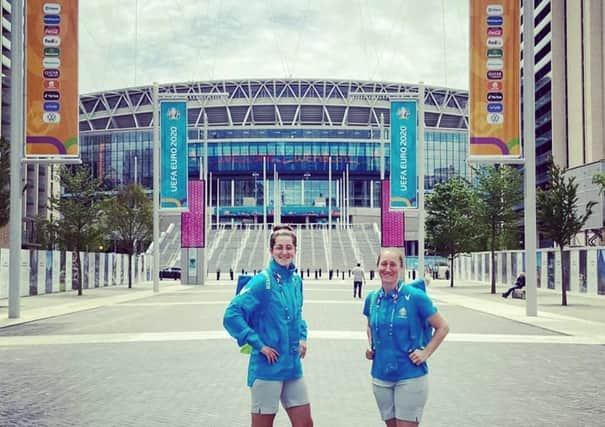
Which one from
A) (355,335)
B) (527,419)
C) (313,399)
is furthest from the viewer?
(355,335)

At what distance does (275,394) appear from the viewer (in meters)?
5.20

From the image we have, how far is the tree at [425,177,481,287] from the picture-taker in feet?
169

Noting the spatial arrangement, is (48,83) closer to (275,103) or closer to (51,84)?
(51,84)

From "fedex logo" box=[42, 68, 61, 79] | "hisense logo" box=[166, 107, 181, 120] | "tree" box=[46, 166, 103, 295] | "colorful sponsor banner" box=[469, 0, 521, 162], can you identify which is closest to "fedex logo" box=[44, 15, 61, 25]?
"fedex logo" box=[42, 68, 61, 79]

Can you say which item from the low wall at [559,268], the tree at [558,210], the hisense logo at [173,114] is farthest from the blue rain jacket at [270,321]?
the hisense logo at [173,114]

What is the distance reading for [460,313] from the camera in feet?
82.6

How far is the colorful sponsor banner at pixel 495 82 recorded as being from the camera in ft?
73.7

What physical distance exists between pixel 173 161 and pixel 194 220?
5.85 meters

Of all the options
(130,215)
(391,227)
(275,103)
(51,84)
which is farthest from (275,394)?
(275,103)

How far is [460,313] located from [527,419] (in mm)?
17070

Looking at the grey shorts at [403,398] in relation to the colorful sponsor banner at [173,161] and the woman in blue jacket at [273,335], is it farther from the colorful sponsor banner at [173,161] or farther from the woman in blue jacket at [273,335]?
the colorful sponsor banner at [173,161]

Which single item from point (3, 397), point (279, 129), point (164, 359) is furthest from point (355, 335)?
point (279, 129)

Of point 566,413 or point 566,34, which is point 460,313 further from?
point 566,34

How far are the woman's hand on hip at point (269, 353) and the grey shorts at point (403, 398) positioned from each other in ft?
2.22
